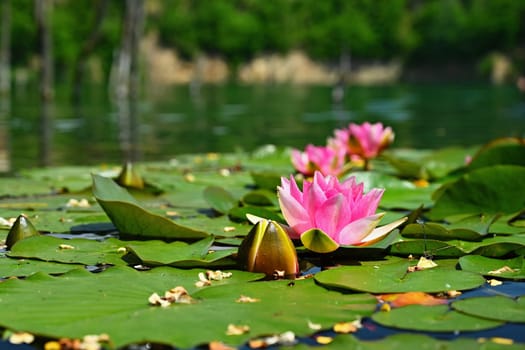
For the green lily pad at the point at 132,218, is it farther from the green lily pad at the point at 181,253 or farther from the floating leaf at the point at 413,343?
the floating leaf at the point at 413,343

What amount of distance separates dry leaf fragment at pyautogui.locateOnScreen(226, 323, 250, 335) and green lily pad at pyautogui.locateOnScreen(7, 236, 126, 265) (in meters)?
0.60

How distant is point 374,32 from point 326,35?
4488 mm

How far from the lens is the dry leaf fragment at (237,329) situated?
1261mm

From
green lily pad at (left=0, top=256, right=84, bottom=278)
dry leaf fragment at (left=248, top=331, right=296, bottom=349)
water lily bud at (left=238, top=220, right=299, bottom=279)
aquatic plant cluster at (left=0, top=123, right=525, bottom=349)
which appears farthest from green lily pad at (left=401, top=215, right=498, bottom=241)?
green lily pad at (left=0, top=256, right=84, bottom=278)

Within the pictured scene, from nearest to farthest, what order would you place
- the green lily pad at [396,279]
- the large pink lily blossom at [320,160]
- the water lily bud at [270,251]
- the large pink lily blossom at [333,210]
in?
the green lily pad at [396,279]
the water lily bud at [270,251]
the large pink lily blossom at [333,210]
the large pink lily blossom at [320,160]

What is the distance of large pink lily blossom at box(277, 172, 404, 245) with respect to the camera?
1755 millimetres

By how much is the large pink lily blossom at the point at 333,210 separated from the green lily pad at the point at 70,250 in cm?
45

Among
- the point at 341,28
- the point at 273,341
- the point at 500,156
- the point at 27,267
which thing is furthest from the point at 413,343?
the point at 341,28

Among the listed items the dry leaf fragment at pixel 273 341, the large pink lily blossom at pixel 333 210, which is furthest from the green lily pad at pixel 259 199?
the dry leaf fragment at pixel 273 341

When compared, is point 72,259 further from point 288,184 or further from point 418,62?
point 418,62

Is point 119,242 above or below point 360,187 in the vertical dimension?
below

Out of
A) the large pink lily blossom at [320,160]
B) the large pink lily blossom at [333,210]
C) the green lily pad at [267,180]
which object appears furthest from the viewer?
the large pink lily blossom at [320,160]

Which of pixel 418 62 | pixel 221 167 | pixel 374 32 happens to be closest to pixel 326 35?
pixel 374 32

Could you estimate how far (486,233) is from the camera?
81.5 inches
